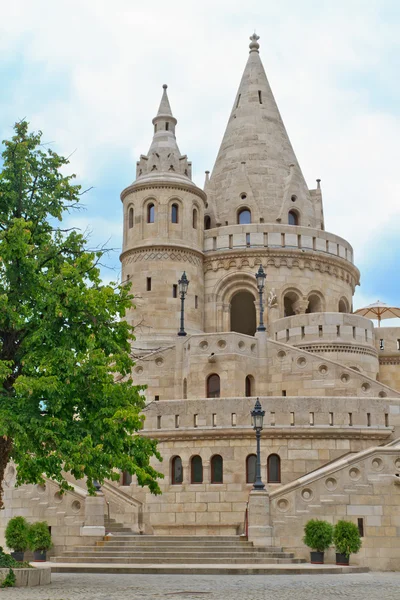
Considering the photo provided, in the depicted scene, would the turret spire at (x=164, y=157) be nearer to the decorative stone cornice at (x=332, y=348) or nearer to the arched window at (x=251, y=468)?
the decorative stone cornice at (x=332, y=348)

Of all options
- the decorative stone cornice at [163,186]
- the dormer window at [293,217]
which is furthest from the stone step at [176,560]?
the dormer window at [293,217]

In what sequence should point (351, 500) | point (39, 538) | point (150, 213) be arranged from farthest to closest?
point (150, 213)
point (351, 500)
point (39, 538)

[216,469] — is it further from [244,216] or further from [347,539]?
[244,216]

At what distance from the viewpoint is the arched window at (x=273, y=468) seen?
30.3 metres

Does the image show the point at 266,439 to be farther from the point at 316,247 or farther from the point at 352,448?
the point at 316,247

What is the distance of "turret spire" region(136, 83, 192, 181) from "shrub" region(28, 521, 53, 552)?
21.9 meters

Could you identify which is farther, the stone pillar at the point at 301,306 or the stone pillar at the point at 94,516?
the stone pillar at the point at 301,306

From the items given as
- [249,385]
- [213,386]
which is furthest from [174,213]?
[249,385]

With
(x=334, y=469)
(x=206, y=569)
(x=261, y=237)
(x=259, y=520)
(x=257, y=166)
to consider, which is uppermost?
(x=257, y=166)

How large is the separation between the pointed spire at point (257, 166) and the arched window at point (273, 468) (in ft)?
62.2

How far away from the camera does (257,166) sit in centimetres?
4831

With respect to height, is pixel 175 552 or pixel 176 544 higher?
pixel 176 544

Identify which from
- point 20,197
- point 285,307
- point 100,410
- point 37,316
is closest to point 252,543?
point 100,410

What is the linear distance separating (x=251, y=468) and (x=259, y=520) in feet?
Result: 13.2
